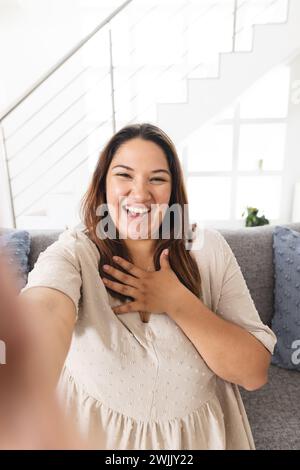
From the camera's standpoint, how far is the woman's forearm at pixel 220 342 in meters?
0.68

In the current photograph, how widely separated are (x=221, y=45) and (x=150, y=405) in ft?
11.2


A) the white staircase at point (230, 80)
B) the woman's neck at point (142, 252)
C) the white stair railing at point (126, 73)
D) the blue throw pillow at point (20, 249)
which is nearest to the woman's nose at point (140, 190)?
the woman's neck at point (142, 252)

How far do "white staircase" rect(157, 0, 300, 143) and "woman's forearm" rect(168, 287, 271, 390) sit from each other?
1757 mm

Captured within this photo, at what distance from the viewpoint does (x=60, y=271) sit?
616 mm

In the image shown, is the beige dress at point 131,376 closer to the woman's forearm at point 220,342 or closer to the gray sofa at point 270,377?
the woman's forearm at point 220,342

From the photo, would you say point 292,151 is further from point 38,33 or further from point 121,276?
point 121,276

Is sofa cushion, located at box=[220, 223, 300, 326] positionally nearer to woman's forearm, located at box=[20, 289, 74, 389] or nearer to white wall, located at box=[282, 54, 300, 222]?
woman's forearm, located at box=[20, 289, 74, 389]

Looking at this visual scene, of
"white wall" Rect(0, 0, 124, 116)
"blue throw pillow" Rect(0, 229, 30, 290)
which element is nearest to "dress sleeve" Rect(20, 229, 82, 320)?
"blue throw pillow" Rect(0, 229, 30, 290)

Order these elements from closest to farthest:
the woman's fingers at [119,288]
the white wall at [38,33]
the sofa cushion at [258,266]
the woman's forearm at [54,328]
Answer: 1. the woman's forearm at [54,328]
2. the woman's fingers at [119,288]
3. the sofa cushion at [258,266]
4. the white wall at [38,33]

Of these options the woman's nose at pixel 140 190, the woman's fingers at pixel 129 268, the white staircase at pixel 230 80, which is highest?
the white staircase at pixel 230 80

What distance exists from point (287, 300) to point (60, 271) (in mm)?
818

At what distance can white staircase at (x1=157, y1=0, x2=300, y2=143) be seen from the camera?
7.23 feet

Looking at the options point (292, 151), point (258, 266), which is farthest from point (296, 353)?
point (292, 151)

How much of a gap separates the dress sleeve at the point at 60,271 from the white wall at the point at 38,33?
8.78 ft
